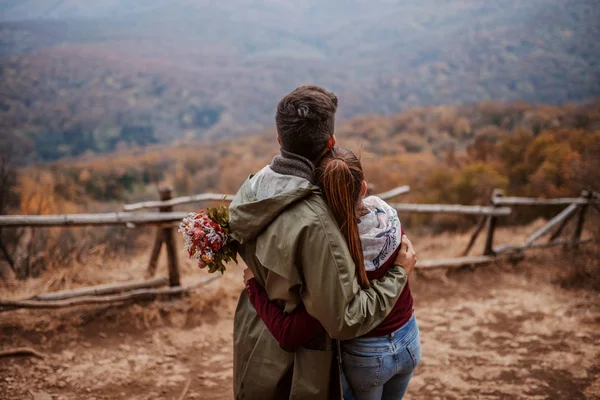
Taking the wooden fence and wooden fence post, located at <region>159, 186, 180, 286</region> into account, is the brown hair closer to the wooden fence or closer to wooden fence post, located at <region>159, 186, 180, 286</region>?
the wooden fence

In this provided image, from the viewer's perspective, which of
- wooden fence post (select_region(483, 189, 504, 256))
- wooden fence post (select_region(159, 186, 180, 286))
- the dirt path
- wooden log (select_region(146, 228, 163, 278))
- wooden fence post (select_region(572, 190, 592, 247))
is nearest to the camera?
the dirt path

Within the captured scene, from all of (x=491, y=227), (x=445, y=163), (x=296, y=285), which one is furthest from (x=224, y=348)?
(x=445, y=163)

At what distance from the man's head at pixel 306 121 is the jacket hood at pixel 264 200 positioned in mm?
120

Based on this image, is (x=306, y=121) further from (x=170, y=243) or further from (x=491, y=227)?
(x=491, y=227)

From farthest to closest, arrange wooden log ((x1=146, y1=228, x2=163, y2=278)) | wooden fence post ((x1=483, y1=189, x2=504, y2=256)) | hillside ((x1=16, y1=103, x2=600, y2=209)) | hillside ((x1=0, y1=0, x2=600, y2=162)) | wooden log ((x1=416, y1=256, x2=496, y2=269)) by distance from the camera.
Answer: hillside ((x1=0, y1=0, x2=600, y2=162)) → hillside ((x1=16, y1=103, x2=600, y2=209)) → wooden fence post ((x1=483, y1=189, x2=504, y2=256)) → wooden log ((x1=416, y1=256, x2=496, y2=269)) → wooden log ((x1=146, y1=228, x2=163, y2=278))

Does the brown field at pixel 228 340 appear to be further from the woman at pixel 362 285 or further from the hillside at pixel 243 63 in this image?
the hillside at pixel 243 63

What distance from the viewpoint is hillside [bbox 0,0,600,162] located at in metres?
35.2

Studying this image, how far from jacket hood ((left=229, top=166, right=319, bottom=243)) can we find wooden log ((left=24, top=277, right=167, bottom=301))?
10.4 feet

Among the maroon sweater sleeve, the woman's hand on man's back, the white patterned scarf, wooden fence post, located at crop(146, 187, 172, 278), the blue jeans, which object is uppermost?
the white patterned scarf

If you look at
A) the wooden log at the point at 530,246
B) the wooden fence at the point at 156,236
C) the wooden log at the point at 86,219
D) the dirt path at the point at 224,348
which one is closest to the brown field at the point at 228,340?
the dirt path at the point at 224,348

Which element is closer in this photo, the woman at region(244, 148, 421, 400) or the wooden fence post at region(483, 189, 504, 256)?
the woman at region(244, 148, 421, 400)

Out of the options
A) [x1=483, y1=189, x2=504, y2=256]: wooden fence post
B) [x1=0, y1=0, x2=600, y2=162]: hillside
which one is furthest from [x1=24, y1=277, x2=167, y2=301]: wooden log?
[x1=0, y1=0, x2=600, y2=162]: hillside

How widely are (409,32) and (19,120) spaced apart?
6246 cm

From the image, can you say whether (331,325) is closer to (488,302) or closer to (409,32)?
(488,302)
